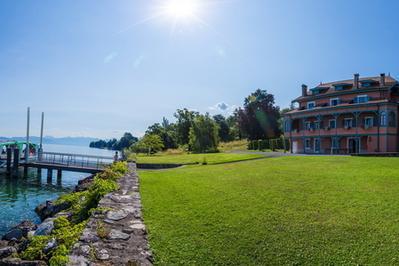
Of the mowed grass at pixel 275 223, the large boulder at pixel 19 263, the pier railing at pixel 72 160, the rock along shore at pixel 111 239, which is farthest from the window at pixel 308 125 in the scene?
the large boulder at pixel 19 263

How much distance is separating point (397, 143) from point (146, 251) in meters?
33.8

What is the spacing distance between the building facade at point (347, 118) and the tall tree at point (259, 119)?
56.1 ft

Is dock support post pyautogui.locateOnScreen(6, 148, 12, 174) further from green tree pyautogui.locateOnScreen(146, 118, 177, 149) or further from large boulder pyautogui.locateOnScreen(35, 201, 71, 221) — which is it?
green tree pyautogui.locateOnScreen(146, 118, 177, 149)

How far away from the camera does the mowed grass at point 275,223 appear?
201 inches

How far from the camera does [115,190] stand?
9.30 m

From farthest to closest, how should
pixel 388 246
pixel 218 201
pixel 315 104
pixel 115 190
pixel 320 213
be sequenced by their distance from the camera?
pixel 315 104 < pixel 115 190 < pixel 218 201 < pixel 320 213 < pixel 388 246

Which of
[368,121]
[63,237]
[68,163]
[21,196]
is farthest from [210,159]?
[63,237]

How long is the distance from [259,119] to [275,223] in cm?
5342

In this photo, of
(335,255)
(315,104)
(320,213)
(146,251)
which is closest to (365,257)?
(335,255)

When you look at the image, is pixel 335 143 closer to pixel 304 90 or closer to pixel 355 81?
pixel 355 81

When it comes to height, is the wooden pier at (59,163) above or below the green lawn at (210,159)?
below

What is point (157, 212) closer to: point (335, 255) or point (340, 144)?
point (335, 255)

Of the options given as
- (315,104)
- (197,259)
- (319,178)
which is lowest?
(197,259)

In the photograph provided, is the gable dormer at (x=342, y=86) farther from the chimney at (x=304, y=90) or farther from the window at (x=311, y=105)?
the chimney at (x=304, y=90)
